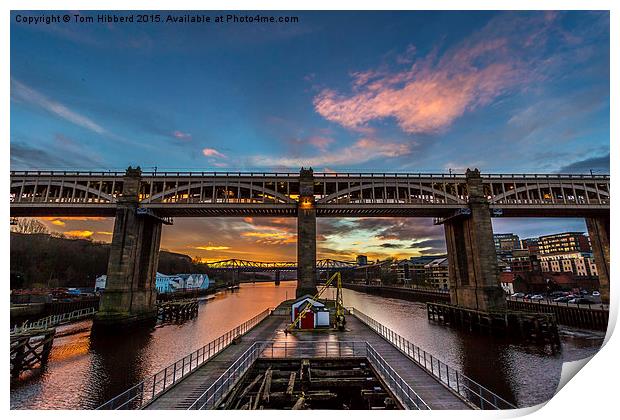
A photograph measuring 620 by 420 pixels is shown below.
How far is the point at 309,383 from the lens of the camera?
57.2 ft

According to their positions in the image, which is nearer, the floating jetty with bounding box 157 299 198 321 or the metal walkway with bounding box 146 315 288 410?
the metal walkway with bounding box 146 315 288 410

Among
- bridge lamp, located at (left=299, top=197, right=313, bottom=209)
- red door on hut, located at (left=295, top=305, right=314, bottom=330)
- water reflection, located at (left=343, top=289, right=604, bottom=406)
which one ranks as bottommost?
water reflection, located at (left=343, top=289, right=604, bottom=406)

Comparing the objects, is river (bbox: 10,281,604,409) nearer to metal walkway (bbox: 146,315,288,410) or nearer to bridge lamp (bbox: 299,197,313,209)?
metal walkway (bbox: 146,315,288,410)

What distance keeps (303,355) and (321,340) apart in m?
5.18

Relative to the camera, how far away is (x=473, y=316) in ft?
140

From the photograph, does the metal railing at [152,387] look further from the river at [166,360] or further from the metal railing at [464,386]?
the metal railing at [464,386]

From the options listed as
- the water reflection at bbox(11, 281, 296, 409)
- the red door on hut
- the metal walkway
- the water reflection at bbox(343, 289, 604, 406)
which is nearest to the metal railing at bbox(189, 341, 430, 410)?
the metal walkway

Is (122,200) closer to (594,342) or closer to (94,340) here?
(94,340)

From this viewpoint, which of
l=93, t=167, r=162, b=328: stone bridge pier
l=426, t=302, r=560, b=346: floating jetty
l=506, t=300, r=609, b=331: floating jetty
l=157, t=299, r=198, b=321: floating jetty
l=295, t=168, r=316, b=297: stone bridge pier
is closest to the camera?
l=426, t=302, r=560, b=346: floating jetty

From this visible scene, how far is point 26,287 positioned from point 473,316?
90822 millimetres

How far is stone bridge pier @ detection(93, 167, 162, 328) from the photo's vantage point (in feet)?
131

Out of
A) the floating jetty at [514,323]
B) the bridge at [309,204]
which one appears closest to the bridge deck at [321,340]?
the bridge at [309,204]
